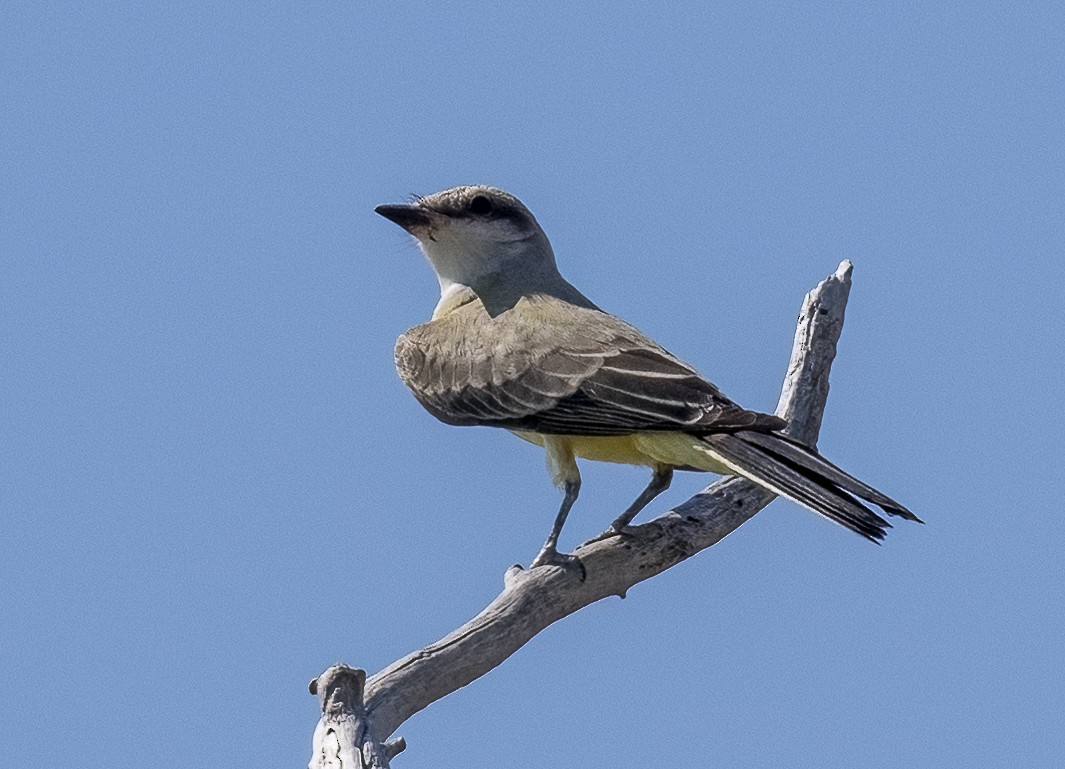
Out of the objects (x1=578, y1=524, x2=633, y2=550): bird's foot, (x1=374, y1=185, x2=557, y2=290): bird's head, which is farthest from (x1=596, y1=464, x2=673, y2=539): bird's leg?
(x1=374, y1=185, x2=557, y2=290): bird's head

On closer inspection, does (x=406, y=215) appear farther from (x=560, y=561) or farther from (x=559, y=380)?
(x=560, y=561)

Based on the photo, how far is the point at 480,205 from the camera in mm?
10242

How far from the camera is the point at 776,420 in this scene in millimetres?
8406

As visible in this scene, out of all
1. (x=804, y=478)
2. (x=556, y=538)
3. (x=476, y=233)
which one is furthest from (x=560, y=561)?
(x=476, y=233)

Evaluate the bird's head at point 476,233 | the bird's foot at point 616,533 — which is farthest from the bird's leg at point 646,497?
the bird's head at point 476,233

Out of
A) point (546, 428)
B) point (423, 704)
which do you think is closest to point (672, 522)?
point (546, 428)

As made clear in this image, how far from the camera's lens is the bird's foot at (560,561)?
340 inches

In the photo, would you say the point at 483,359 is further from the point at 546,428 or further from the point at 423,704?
the point at 423,704

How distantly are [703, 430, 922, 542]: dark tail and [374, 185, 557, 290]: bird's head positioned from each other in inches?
90.0

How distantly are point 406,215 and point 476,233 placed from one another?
439 millimetres

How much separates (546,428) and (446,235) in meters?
1.80

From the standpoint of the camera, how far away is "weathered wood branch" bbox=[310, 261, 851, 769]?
6.66m

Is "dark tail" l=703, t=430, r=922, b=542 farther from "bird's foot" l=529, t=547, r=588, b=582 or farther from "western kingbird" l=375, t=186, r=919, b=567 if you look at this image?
"bird's foot" l=529, t=547, r=588, b=582

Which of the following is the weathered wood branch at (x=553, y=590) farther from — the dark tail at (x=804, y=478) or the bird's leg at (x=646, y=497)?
the dark tail at (x=804, y=478)
